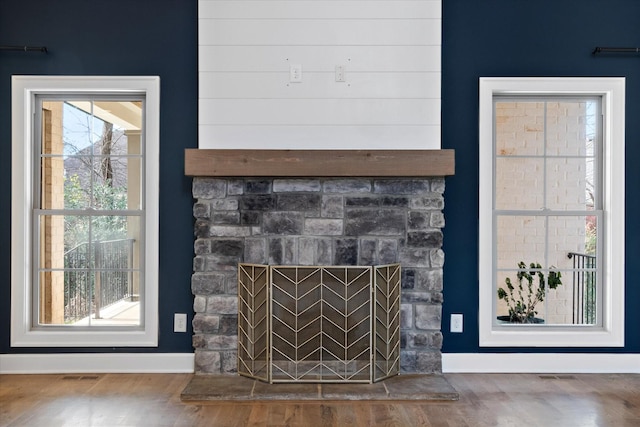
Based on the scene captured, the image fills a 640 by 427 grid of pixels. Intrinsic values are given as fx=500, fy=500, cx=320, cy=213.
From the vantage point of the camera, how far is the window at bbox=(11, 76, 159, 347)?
3.58 metres

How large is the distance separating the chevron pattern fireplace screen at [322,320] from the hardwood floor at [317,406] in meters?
0.36

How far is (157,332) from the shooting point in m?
3.51

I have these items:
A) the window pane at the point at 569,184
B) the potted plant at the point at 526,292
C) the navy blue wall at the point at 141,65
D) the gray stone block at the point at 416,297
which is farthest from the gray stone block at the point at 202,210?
the window pane at the point at 569,184

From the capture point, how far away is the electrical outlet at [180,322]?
3.52m

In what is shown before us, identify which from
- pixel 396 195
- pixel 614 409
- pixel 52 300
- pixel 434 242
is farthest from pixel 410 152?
pixel 52 300

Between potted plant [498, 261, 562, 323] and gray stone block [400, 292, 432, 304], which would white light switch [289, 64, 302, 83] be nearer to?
gray stone block [400, 292, 432, 304]

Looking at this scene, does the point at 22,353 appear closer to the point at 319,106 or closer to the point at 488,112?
the point at 319,106

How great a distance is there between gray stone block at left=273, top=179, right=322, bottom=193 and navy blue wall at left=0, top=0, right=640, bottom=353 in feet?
2.18

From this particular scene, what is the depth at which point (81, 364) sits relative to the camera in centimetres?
350

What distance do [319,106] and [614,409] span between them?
259 cm

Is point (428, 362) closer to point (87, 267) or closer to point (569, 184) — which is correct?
point (569, 184)

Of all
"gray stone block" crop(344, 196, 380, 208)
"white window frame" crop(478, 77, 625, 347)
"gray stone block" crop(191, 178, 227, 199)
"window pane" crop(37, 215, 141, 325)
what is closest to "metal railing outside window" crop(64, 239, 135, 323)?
"window pane" crop(37, 215, 141, 325)

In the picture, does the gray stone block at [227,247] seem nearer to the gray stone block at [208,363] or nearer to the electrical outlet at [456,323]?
the gray stone block at [208,363]

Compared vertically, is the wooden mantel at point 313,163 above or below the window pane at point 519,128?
below
